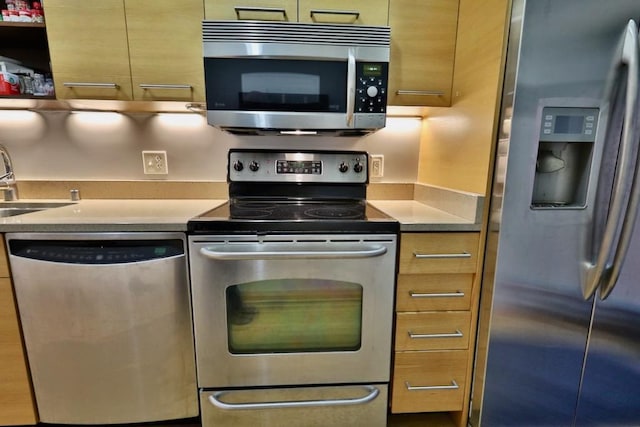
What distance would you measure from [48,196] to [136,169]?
0.45 m

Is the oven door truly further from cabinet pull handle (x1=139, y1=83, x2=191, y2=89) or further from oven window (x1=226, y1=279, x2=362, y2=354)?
cabinet pull handle (x1=139, y1=83, x2=191, y2=89)

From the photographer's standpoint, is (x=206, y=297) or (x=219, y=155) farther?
(x=219, y=155)

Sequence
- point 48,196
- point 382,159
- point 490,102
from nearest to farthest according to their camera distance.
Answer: point 490,102
point 48,196
point 382,159

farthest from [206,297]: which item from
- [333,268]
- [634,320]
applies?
[634,320]

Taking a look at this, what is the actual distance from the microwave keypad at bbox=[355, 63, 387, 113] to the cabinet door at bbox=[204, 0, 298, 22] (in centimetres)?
37

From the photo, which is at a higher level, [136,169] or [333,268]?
[136,169]

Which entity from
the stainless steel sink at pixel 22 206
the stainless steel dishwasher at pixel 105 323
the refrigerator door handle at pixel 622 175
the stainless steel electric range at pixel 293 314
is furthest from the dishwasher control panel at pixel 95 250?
the refrigerator door handle at pixel 622 175

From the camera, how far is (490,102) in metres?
1.09

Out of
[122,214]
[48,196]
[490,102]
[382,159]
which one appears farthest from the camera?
[382,159]

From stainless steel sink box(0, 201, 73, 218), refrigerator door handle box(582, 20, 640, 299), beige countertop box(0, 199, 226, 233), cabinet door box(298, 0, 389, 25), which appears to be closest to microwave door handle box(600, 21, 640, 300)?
refrigerator door handle box(582, 20, 640, 299)

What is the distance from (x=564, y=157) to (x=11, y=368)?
216cm

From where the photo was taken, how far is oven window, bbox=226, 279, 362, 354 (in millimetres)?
1151

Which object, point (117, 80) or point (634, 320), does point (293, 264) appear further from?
point (634, 320)

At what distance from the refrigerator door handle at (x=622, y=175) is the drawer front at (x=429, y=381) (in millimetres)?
566
